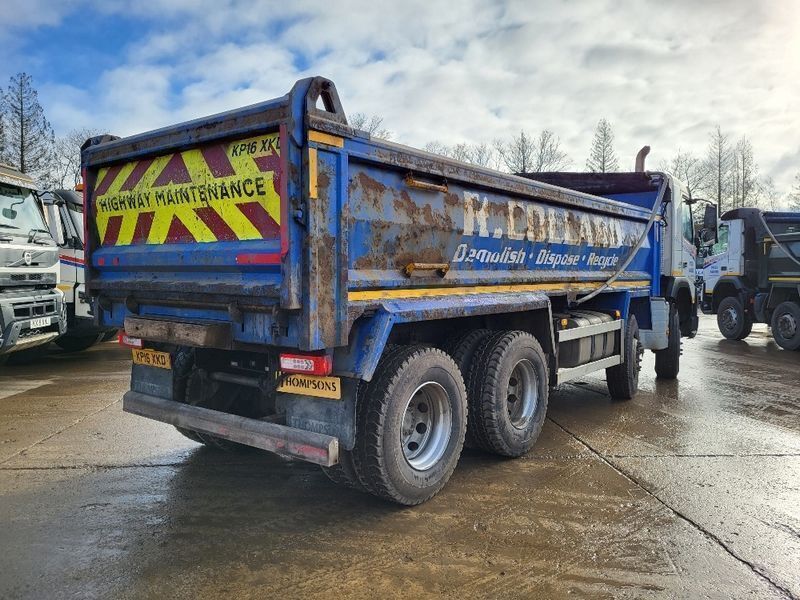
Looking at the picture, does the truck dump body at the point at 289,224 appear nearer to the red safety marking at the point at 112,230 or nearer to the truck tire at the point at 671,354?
the red safety marking at the point at 112,230

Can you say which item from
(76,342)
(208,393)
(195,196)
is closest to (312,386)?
(208,393)

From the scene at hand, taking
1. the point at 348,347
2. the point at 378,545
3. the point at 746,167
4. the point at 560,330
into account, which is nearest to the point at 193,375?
the point at 348,347

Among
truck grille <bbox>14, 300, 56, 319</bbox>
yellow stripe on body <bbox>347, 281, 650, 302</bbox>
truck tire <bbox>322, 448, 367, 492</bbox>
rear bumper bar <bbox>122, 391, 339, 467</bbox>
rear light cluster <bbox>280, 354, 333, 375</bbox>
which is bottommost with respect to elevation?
truck tire <bbox>322, 448, 367, 492</bbox>

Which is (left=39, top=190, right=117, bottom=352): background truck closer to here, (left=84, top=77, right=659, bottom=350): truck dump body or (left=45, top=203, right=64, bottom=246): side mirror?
(left=45, top=203, right=64, bottom=246): side mirror

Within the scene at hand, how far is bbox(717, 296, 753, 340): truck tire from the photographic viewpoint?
1334 cm

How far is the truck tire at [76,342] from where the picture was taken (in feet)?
34.8

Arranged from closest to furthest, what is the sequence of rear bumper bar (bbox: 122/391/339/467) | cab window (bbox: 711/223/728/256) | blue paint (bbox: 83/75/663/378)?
blue paint (bbox: 83/75/663/378), rear bumper bar (bbox: 122/391/339/467), cab window (bbox: 711/223/728/256)

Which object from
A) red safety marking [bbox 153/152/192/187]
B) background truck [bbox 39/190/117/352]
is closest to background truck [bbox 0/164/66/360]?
background truck [bbox 39/190/117/352]

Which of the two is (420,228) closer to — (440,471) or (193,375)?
(440,471)

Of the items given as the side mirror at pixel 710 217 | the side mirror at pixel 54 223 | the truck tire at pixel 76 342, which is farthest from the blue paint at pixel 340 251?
the truck tire at pixel 76 342

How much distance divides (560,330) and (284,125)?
11.3 ft

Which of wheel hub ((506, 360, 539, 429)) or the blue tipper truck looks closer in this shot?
the blue tipper truck

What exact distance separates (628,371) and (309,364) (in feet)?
16.2

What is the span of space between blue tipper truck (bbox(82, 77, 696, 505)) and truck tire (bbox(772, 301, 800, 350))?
9.33 meters
